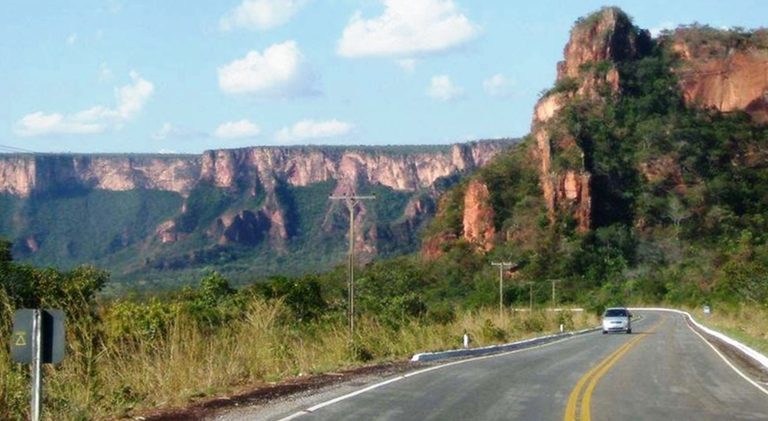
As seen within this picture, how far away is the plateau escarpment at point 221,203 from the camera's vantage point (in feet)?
361

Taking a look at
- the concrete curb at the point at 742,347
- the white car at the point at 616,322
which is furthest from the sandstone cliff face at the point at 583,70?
the white car at the point at 616,322

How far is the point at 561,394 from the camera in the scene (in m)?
19.2

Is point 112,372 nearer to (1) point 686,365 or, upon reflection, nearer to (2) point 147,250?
(1) point 686,365

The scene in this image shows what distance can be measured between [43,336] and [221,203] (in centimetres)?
12449

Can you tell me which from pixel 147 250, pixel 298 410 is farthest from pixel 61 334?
pixel 147 250

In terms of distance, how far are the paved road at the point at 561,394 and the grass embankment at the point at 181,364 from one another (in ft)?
6.10

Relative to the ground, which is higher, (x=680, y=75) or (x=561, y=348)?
(x=680, y=75)

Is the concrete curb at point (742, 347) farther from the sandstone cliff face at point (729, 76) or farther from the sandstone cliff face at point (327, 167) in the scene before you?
the sandstone cliff face at point (327, 167)

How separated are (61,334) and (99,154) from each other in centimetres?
12903

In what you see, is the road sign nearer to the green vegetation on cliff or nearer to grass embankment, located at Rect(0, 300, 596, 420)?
grass embankment, located at Rect(0, 300, 596, 420)

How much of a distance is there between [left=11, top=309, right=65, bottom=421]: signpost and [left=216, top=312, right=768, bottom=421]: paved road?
351 cm

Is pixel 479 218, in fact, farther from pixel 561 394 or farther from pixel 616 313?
pixel 561 394

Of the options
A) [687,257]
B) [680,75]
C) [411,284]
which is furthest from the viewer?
[680,75]

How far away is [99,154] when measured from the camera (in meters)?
137
